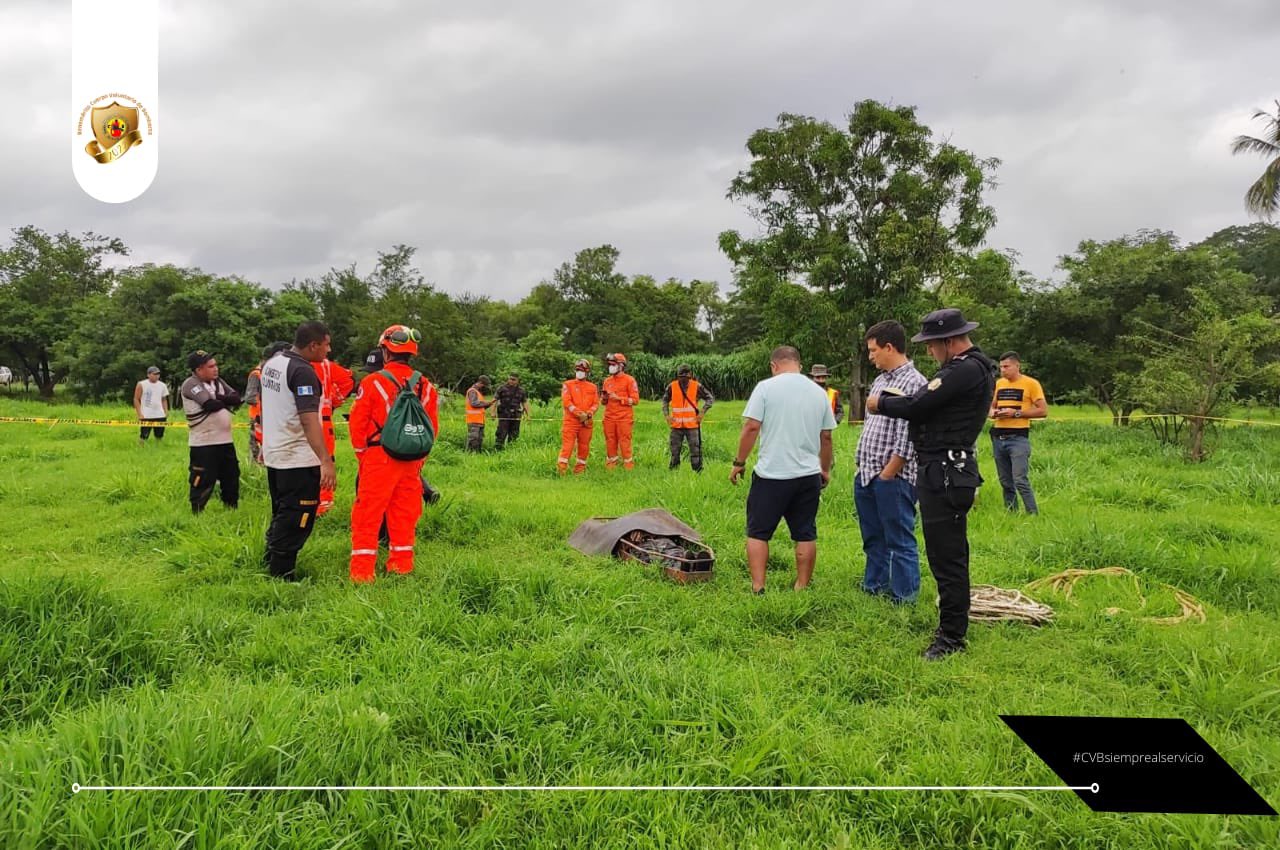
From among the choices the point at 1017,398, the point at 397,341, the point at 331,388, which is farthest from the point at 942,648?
the point at 331,388

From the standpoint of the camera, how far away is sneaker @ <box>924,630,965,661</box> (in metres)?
3.47

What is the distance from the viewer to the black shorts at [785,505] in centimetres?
441

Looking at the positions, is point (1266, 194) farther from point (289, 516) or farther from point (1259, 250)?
point (289, 516)

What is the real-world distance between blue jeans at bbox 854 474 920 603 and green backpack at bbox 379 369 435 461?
3.05 metres

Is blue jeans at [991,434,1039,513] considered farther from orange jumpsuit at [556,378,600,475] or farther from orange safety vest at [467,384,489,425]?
orange safety vest at [467,384,489,425]

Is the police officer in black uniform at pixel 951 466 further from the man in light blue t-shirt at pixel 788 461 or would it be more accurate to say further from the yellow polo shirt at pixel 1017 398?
the yellow polo shirt at pixel 1017 398

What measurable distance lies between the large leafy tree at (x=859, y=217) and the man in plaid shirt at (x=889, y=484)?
1490cm

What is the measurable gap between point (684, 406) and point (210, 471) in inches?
231

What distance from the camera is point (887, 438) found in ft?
14.3

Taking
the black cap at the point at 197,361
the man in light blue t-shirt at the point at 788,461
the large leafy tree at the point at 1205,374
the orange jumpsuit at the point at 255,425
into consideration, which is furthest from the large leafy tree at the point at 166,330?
the large leafy tree at the point at 1205,374

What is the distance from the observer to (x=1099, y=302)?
16859mm

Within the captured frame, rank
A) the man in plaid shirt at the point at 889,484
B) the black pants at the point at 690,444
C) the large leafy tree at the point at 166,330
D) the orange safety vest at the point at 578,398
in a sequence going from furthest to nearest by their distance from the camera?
the large leafy tree at the point at 166,330 < the black pants at the point at 690,444 < the orange safety vest at the point at 578,398 < the man in plaid shirt at the point at 889,484

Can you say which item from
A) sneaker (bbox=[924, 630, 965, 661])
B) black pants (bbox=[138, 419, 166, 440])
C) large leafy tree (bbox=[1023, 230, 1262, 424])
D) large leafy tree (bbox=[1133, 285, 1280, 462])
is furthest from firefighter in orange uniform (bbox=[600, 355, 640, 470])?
large leafy tree (bbox=[1023, 230, 1262, 424])

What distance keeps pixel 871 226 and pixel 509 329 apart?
1542 inches
